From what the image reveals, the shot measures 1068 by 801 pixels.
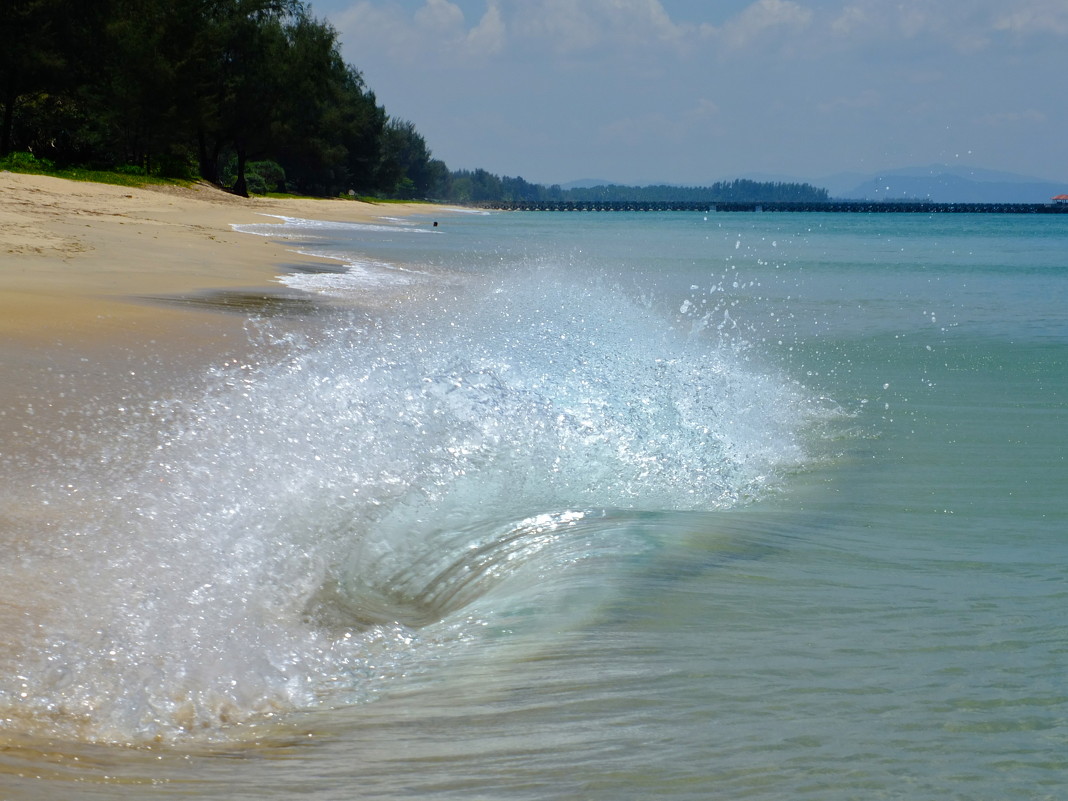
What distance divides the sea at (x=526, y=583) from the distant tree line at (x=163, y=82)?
120ft

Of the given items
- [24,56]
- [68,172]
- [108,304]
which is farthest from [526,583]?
[24,56]

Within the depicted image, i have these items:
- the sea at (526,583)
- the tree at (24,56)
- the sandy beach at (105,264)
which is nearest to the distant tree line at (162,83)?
the tree at (24,56)

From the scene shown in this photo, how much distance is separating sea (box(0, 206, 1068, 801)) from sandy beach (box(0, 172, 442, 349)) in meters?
1.25

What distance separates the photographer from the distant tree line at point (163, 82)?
4003cm

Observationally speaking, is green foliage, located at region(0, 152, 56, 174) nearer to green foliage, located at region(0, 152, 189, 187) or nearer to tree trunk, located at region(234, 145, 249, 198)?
green foliage, located at region(0, 152, 189, 187)

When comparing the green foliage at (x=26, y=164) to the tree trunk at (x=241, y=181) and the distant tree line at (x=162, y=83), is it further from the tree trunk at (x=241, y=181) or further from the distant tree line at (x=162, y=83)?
the tree trunk at (x=241, y=181)

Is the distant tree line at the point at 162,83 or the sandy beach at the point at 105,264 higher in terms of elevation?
the distant tree line at the point at 162,83

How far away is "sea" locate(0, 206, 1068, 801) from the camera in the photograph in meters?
2.85

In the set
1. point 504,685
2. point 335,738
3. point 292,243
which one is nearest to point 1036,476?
point 504,685

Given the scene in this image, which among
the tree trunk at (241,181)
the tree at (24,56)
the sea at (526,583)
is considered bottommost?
the sea at (526,583)

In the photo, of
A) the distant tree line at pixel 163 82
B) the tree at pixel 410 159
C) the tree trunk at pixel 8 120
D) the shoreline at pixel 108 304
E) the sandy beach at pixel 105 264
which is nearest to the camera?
the shoreline at pixel 108 304

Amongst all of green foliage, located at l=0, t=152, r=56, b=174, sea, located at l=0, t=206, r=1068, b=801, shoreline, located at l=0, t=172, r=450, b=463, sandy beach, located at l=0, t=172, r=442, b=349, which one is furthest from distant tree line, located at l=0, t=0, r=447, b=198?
sea, located at l=0, t=206, r=1068, b=801

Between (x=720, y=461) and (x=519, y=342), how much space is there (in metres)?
3.13

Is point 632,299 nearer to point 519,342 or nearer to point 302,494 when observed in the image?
point 519,342
